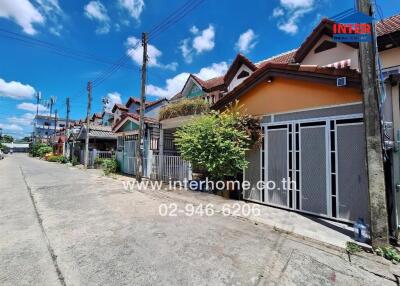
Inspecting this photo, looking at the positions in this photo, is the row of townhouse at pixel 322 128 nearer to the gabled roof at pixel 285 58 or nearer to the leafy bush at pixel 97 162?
the gabled roof at pixel 285 58

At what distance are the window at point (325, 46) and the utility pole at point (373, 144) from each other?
4379mm

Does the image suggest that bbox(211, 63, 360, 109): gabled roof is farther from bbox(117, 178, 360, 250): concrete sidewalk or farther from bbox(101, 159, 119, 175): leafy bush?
bbox(101, 159, 119, 175): leafy bush

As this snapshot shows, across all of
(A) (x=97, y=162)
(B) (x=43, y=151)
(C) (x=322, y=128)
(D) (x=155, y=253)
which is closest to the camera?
(D) (x=155, y=253)

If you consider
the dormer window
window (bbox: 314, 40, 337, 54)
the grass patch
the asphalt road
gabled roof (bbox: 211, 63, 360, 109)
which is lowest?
the asphalt road

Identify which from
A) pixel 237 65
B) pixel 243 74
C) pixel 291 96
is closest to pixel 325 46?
pixel 291 96

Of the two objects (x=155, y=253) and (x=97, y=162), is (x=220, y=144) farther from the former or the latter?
(x=97, y=162)

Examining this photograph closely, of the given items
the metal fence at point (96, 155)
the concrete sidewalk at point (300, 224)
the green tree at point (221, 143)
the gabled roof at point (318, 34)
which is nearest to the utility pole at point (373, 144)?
the concrete sidewalk at point (300, 224)

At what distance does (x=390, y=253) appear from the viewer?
382 cm

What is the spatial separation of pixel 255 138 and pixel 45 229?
21.4 feet

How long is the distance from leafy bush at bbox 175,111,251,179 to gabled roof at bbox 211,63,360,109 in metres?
1.17

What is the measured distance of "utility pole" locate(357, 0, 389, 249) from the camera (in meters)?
4.01

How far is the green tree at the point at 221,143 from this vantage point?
741 cm

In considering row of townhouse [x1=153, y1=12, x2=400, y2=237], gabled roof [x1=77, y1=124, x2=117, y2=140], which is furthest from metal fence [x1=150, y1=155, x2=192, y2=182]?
gabled roof [x1=77, y1=124, x2=117, y2=140]

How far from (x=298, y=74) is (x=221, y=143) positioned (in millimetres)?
3215
